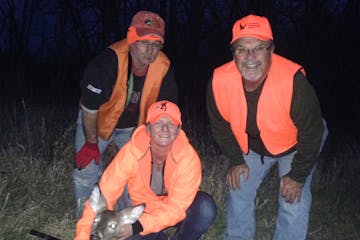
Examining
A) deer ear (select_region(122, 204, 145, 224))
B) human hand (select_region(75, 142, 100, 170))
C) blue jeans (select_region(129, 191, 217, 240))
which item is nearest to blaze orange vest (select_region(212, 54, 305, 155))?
blue jeans (select_region(129, 191, 217, 240))

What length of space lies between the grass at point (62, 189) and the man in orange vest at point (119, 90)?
17.7 inches

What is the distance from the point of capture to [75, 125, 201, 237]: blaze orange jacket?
4062mm

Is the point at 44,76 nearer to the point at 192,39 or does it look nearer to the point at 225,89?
the point at 192,39

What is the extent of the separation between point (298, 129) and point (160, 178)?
3.88 feet

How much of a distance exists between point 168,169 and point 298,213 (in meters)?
1.14

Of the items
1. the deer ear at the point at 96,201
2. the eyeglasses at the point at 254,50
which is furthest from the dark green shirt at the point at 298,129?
the deer ear at the point at 96,201

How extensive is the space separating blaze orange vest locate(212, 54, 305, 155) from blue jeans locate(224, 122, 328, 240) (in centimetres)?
16

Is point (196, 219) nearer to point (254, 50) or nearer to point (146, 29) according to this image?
point (254, 50)

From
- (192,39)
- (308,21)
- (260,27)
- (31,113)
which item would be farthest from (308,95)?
(192,39)

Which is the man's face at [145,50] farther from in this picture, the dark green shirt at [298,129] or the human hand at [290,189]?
the human hand at [290,189]

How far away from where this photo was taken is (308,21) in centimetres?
1462

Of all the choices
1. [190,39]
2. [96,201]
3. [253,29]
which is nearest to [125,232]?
[96,201]

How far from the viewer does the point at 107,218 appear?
3.75 meters

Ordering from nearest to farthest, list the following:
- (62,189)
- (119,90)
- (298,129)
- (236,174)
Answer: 1. (298,129)
2. (236,174)
3. (119,90)
4. (62,189)
